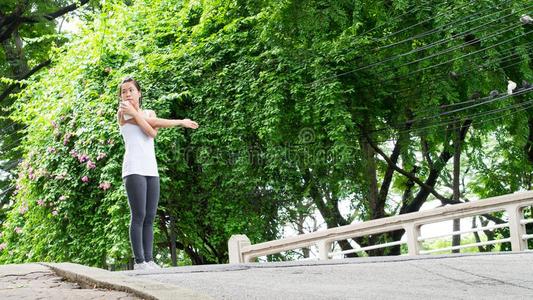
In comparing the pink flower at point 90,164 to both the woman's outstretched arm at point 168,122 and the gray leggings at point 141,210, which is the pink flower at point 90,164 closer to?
the gray leggings at point 141,210

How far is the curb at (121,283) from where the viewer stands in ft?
15.8

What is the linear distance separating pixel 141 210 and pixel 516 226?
18.1 feet

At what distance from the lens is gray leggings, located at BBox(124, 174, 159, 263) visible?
720 centimetres

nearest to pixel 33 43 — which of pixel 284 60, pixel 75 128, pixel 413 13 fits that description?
pixel 75 128

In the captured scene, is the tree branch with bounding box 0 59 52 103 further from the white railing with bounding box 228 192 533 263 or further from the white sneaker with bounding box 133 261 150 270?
the white sneaker with bounding box 133 261 150 270

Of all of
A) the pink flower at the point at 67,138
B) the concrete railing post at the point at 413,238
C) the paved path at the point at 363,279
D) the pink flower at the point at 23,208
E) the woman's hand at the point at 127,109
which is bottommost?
the paved path at the point at 363,279

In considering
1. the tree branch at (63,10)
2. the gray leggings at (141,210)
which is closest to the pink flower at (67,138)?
the tree branch at (63,10)

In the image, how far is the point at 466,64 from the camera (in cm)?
1459

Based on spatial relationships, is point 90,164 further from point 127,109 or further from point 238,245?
point 127,109

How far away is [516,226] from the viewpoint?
10648 millimetres

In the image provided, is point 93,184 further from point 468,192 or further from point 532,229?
point 468,192

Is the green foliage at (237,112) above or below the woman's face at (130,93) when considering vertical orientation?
above

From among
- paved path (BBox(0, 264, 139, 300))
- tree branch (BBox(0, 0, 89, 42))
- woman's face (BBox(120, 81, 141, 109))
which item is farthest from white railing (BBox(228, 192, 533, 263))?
tree branch (BBox(0, 0, 89, 42))

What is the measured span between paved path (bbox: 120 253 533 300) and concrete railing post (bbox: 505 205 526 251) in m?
1.70
